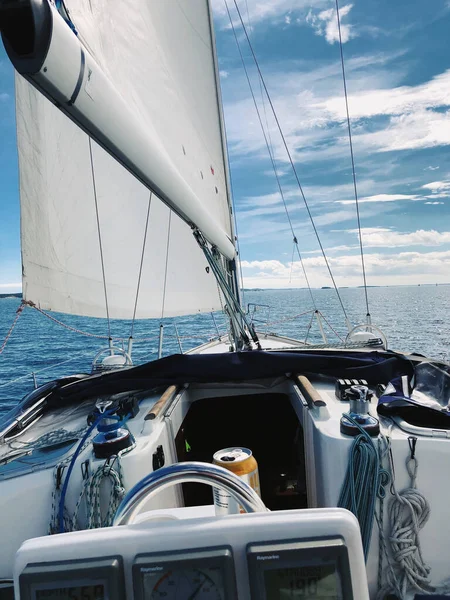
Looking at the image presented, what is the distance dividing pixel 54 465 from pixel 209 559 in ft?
4.50

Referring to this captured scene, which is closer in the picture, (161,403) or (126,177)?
(161,403)

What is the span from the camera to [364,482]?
1.91 meters

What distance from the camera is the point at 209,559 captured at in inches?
35.1

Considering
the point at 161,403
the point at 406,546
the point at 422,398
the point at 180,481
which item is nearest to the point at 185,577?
the point at 180,481

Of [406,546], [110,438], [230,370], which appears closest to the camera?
[406,546]

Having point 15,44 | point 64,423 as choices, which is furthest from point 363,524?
point 15,44

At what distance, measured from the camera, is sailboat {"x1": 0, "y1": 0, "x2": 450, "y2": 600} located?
2.94 feet

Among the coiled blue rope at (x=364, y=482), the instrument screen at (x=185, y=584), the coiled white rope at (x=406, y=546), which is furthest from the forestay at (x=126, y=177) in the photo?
the coiled white rope at (x=406, y=546)

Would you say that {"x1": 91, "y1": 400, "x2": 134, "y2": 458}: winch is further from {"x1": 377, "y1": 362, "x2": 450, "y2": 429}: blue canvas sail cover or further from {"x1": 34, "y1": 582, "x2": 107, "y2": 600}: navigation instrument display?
{"x1": 377, "y1": 362, "x2": 450, "y2": 429}: blue canvas sail cover

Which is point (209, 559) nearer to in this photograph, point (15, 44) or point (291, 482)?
point (15, 44)

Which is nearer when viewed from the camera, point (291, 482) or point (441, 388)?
point (441, 388)

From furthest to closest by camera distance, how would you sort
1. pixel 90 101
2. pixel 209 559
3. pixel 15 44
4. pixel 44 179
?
pixel 44 179, pixel 90 101, pixel 15 44, pixel 209 559

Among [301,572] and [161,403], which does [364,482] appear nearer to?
[301,572]

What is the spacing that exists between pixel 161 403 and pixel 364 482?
1279 mm
